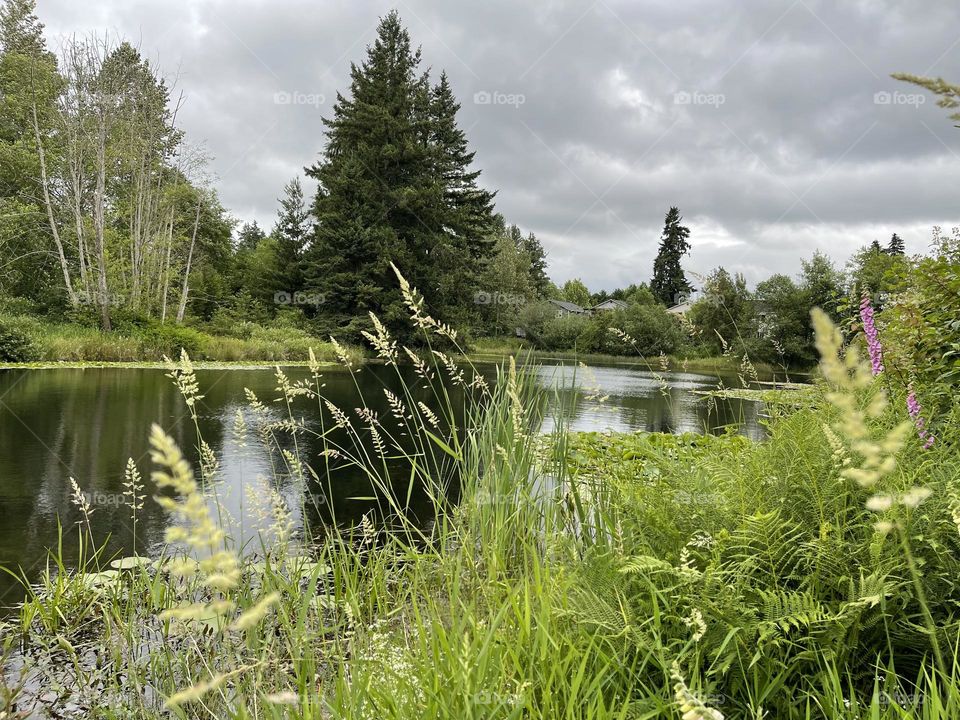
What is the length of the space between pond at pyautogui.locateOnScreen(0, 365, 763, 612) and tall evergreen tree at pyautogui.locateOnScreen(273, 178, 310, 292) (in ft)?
64.3

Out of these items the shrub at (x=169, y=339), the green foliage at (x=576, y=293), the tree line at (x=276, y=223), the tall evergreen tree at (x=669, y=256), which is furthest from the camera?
the green foliage at (x=576, y=293)

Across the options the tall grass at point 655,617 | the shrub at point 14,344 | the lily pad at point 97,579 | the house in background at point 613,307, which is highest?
the house in background at point 613,307

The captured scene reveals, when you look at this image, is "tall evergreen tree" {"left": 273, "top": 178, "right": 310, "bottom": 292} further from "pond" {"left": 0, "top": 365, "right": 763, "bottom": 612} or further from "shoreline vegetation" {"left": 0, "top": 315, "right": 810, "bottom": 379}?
"pond" {"left": 0, "top": 365, "right": 763, "bottom": 612}

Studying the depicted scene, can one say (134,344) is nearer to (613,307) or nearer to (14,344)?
(14,344)

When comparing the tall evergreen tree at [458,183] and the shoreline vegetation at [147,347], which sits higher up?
the tall evergreen tree at [458,183]

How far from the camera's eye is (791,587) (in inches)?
68.2

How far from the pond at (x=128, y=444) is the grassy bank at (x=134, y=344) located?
197 centimetres

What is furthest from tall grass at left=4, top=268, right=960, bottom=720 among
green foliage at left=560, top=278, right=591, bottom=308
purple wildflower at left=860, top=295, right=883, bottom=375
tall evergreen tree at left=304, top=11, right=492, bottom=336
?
green foliage at left=560, top=278, right=591, bottom=308

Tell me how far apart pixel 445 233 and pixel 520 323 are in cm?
1097

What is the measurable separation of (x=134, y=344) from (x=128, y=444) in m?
12.8

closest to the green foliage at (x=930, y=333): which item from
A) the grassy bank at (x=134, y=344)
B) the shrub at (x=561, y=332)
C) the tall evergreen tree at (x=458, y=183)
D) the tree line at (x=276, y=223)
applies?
the tree line at (x=276, y=223)

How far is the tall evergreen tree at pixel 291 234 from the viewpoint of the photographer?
1315 inches

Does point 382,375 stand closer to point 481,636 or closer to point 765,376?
point 765,376

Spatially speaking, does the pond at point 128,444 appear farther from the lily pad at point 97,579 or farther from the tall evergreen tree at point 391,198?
the tall evergreen tree at point 391,198
